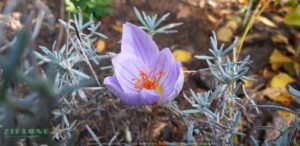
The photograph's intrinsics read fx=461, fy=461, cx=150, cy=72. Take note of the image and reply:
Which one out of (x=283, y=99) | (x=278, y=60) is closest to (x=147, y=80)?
(x=283, y=99)

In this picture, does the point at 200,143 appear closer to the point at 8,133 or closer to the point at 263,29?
the point at 8,133

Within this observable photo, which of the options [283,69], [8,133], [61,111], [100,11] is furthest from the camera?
[283,69]

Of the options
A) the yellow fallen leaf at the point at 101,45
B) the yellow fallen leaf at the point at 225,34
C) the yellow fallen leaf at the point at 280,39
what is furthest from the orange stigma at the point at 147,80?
the yellow fallen leaf at the point at 280,39

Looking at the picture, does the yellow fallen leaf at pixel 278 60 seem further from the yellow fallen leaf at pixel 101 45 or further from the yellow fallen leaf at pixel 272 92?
the yellow fallen leaf at pixel 101 45

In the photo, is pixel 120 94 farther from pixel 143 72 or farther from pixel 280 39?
pixel 280 39

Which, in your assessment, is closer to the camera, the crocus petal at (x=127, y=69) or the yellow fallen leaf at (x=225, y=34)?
the crocus petal at (x=127, y=69)

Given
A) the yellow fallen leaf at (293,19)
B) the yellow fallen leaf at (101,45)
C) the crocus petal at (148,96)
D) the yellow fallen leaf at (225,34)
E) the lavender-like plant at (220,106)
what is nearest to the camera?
the crocus petal at (148,96)

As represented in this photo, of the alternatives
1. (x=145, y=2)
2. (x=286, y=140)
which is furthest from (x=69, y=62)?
(x=145, y=2)
